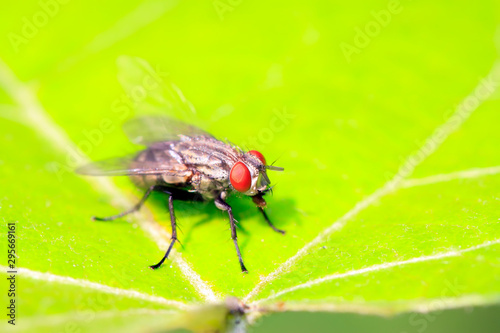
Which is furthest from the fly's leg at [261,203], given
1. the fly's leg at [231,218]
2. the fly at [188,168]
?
the fly's leg at [231,218]

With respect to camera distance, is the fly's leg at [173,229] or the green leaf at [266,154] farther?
the fly's leg at [173,229]

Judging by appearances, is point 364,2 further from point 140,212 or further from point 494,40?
point 140,212

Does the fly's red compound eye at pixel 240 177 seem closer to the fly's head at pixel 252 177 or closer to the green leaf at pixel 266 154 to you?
the fly's head at pixel 252 177

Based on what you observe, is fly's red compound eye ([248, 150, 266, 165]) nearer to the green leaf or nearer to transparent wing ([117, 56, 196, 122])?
the green leaf

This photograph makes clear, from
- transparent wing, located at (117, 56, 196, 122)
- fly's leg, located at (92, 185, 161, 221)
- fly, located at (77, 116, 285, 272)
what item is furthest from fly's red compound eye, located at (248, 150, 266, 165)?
transparent wing, located at (117, 56, 196, 122)

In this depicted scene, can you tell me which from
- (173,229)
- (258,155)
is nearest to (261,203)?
(258,155)

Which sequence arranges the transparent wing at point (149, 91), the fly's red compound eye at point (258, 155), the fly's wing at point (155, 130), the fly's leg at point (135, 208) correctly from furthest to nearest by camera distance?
the transparent wing at point (149, 91) → the fly's wing at point (155, 130) → the fly's red compound eye at point (258, 155) → the fly's leg at point (135, 208)

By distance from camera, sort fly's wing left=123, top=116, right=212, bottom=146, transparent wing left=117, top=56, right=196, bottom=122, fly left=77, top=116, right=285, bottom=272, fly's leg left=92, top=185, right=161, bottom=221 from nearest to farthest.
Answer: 1. fly's leg left=92, top=185, right=161, bottom=221
2. fly left=77, top=116, right=285, bottom=272
3. fly's wing left=123, top=116, right=212, bottom=146
4. transparent wing left=117, top=56, right=196, bottom=122
